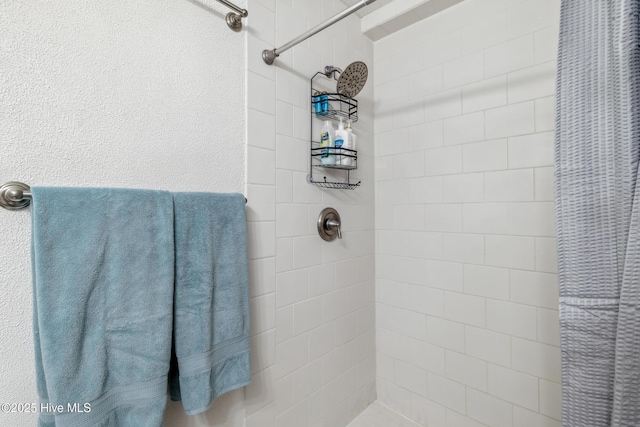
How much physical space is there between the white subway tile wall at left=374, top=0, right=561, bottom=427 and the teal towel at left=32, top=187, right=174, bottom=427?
119 cm

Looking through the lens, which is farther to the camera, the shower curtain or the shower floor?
the shower floor

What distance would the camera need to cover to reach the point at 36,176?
2.16ft

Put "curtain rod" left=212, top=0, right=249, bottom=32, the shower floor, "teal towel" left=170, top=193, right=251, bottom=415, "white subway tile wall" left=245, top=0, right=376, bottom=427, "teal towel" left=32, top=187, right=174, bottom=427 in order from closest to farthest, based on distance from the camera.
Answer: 1. "teal towel" left=32, top=187, right=174, bottom=427
2. "teal towel" left=170, top=193, right=251, bottom=415
3. "curtain rod" left=212, top=0, right=249, bottom=32
4. "white subway tile wall" left=245, top=0, right=376, bottom=427
5. the shower floor

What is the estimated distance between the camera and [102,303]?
0.66m

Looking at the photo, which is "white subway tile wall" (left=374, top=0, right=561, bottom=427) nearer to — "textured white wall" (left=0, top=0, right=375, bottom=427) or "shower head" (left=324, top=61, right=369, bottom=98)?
"textured white wall" (left=0, top=0, right=375, bottom=427)

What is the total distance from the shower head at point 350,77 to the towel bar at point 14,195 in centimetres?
108

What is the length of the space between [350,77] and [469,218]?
32.9 inches

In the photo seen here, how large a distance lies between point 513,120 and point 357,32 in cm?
91

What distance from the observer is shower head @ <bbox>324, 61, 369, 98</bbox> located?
123 centimetres

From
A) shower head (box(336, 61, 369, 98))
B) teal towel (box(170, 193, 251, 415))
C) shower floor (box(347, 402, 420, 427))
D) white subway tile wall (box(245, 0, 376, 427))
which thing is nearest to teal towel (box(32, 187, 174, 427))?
teal towel (box(170, 193, 251, 415))

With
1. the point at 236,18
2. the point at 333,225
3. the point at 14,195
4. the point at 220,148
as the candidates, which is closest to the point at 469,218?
the point at 333,225

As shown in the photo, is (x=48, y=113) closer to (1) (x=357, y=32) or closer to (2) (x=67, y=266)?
(2) (x=67, y=266)

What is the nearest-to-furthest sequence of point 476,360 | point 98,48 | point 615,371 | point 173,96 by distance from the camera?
point 615,371 → point 98,48 → point 173,96 → point 476,360

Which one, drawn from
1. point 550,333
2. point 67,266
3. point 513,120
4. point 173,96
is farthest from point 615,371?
point 173,96
